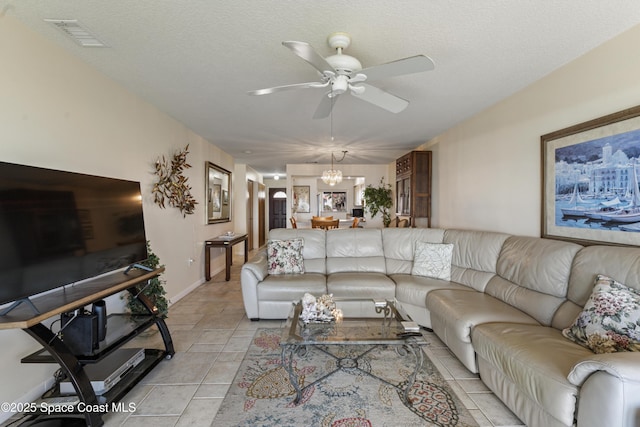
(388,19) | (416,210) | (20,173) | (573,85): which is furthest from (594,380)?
(416,210)

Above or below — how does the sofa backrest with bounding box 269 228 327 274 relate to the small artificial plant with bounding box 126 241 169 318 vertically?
above

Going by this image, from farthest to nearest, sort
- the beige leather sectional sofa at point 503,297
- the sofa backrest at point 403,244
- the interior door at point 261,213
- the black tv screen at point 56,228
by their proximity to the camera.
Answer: the interior door at point 261,213 < the sofa backrest at point 403,244 < the black tv screen at point 56,228 < the beige leather sectional sofa at point 503,297

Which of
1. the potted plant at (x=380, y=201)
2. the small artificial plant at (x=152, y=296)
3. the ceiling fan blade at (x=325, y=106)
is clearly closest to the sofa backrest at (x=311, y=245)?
the small artificial plant at (x=152, y=296)

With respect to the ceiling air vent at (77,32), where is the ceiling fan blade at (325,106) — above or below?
below

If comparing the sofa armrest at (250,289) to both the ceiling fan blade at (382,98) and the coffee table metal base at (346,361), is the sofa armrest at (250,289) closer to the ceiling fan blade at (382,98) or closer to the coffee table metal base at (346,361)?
the coffee table metal base at (346,361)

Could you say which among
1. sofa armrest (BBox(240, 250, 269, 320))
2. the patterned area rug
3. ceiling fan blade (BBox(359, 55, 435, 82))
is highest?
ceiling fan blade (BBox(359, 55, 435, 82))

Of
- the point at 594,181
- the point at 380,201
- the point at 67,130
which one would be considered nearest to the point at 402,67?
the point at 594,181

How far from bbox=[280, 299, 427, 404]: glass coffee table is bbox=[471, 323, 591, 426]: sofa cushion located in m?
0.45

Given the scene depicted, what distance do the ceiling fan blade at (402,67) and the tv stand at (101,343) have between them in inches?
89.4

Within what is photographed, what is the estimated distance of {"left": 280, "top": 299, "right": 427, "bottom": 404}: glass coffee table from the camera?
181 centimetres

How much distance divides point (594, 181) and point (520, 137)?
95 cm

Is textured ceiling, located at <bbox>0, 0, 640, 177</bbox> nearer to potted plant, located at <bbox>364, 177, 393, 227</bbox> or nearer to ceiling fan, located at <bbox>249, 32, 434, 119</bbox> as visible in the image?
ceiling fan, located at <bbox>249, 32, 434, 119</bbox>

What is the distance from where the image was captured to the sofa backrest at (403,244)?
3.57m

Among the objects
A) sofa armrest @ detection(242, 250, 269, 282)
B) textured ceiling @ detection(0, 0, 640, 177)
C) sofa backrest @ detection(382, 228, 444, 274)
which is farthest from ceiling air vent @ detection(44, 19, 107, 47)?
sofa backrest @ detection(382, 228, 444, 274)
